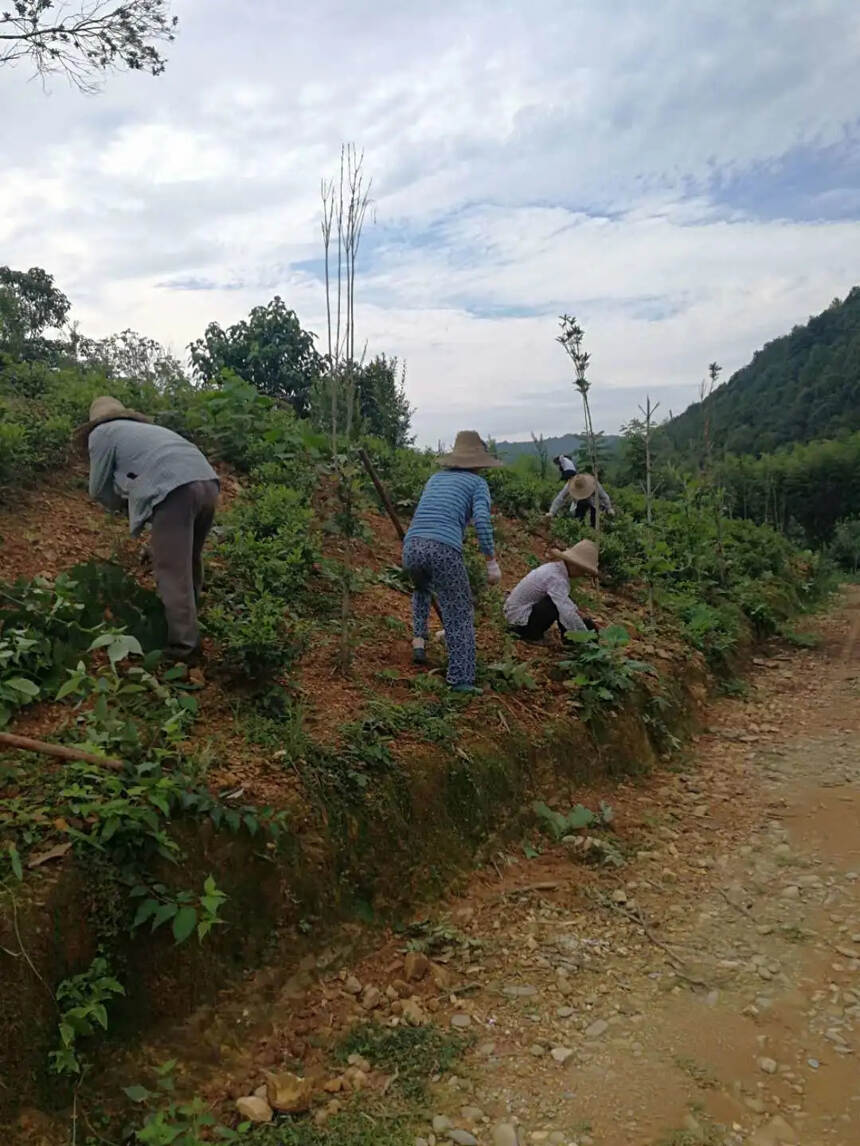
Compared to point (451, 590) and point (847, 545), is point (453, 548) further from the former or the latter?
point (847, 545)

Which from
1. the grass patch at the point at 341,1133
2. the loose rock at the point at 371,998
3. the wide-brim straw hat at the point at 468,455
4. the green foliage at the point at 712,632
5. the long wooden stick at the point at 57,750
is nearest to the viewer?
the grass patch at the point at 341,1133

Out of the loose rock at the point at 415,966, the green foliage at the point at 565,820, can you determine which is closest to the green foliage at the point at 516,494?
the green foliage at the point at 565,820

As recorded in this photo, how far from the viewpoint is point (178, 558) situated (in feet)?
12.5

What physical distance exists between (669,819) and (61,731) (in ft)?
10.9

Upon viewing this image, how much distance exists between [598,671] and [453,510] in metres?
1.64

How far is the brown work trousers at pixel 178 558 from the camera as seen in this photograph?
379cm

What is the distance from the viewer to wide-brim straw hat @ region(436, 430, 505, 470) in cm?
480

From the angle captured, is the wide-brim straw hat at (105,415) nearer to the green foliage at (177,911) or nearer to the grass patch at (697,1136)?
the green foliage at (177,911)

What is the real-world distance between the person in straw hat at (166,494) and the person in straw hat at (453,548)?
3.96ft

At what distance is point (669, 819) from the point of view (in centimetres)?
462

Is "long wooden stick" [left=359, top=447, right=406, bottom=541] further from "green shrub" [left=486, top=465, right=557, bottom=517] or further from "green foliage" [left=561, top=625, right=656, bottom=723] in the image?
"green shrub" [left=486, top=465, right=557, bottom=517]

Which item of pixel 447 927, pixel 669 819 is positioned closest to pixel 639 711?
pixel 669 819

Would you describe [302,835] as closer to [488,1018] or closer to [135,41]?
[488,1018]

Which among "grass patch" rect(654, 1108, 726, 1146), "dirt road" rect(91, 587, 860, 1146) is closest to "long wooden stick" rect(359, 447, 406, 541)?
Result: "dirt road" rect(91, 587, 860, 1146)
